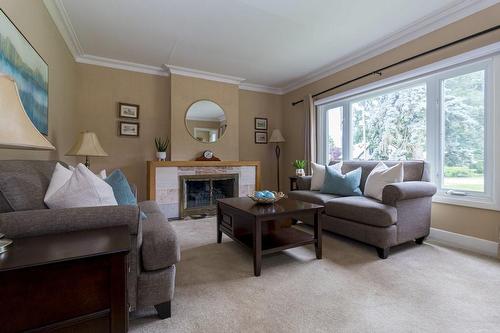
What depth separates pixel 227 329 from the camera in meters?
1.29

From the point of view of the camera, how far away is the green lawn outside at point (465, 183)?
245 cm

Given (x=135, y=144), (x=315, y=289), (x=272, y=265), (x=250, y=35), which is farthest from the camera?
(x=135, y=144)

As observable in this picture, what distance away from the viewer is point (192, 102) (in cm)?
430

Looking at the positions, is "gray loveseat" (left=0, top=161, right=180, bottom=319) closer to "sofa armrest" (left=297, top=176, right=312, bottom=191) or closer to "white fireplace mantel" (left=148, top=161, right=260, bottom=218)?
"white fireplace mantel" (left=148, top=161, right=260, bottom=218)

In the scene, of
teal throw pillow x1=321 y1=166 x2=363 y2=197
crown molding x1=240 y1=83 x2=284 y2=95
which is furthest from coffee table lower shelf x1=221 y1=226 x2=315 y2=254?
crown molding x1=240 y1=83 x2=284 y2=95

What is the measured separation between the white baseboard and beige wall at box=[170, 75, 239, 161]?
10.6 feet

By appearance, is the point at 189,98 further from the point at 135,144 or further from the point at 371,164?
the point at 371,164

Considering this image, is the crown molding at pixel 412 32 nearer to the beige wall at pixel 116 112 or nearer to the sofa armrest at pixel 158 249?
the beige wall at pixel 116 112

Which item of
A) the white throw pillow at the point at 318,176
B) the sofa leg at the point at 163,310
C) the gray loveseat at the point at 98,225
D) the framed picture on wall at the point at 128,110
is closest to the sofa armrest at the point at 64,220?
the gray loveseat at the point at 98,225

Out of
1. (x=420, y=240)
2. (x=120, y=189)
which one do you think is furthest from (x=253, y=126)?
(x=120, y=189)

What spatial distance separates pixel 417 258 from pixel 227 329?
1889mm

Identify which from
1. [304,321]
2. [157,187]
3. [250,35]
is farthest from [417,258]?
[157,187]

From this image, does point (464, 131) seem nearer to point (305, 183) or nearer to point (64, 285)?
point (305, 183)

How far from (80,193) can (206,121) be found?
3280 mm
